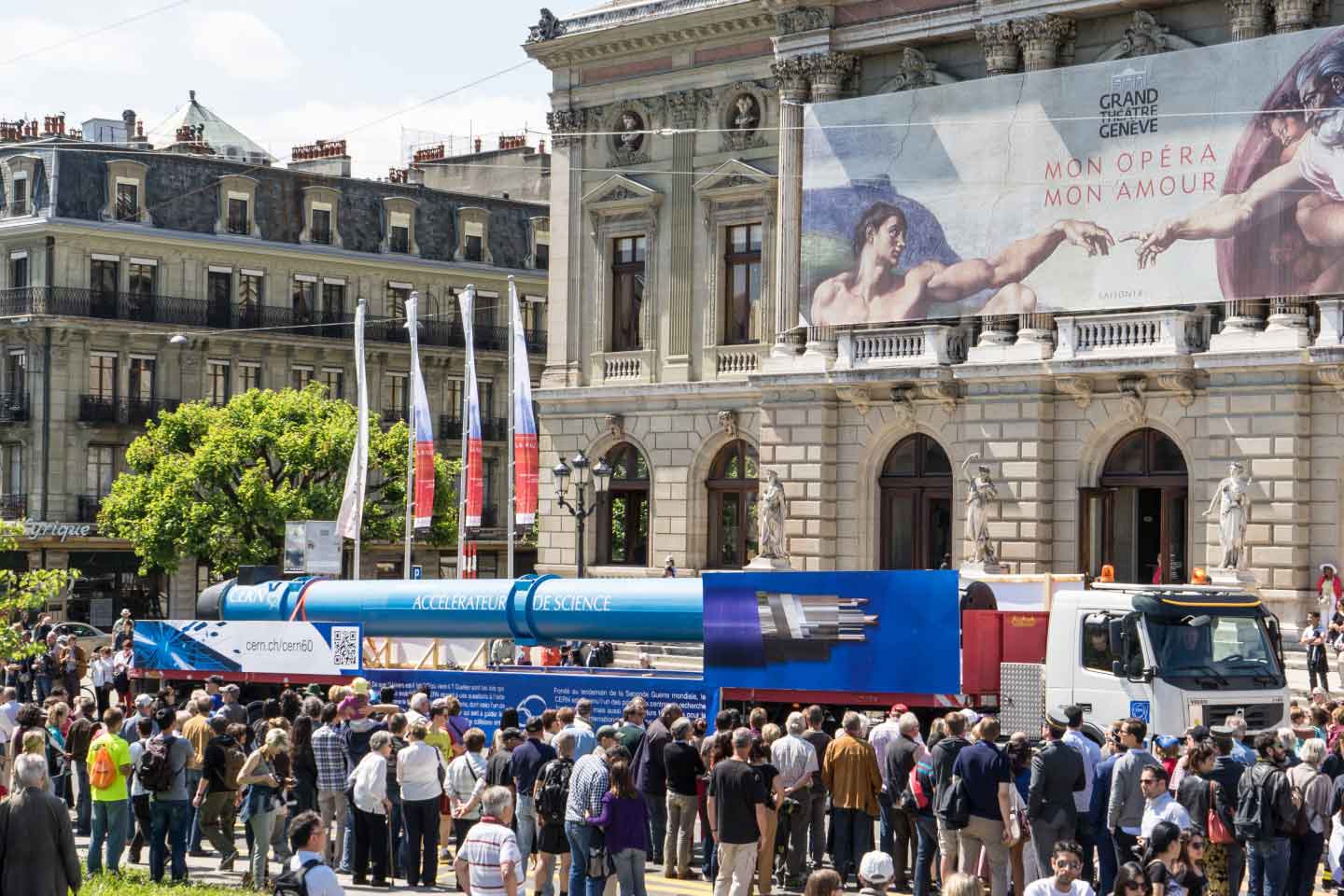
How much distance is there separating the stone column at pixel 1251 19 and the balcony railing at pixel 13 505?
135 feet

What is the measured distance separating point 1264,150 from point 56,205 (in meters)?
39.6

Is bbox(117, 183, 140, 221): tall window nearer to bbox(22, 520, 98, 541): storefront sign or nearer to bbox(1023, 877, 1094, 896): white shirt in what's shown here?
bbox(22, 520, 98, 541): storefront sign

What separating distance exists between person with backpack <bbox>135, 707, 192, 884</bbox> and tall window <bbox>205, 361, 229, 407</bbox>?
160 ft

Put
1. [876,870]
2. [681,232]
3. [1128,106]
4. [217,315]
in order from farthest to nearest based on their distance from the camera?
[217,315]
[681,232]
[1128,106]
[876,870]

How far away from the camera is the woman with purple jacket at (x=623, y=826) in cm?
1961

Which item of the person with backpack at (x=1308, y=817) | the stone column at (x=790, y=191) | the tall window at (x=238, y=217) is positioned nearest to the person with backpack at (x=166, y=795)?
the person with backpack at (x=1308, y=817)

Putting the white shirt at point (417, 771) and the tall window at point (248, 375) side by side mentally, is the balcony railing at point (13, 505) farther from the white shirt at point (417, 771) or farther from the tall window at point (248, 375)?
the white shirt at point (417, 771)

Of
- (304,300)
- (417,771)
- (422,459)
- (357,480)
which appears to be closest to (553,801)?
(417,771)

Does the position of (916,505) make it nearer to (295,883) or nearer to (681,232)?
(681,232)

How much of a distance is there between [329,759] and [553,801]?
4.27m

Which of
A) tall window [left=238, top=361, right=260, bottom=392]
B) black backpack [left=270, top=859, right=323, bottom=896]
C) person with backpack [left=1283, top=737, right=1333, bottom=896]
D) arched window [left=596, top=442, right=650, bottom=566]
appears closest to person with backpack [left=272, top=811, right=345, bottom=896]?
black backpack [left=270, top=859, right=323, bottom=896]

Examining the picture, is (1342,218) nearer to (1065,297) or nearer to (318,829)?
(1065,297)

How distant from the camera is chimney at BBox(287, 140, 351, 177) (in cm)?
7781

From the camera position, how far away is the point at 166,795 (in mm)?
22906
